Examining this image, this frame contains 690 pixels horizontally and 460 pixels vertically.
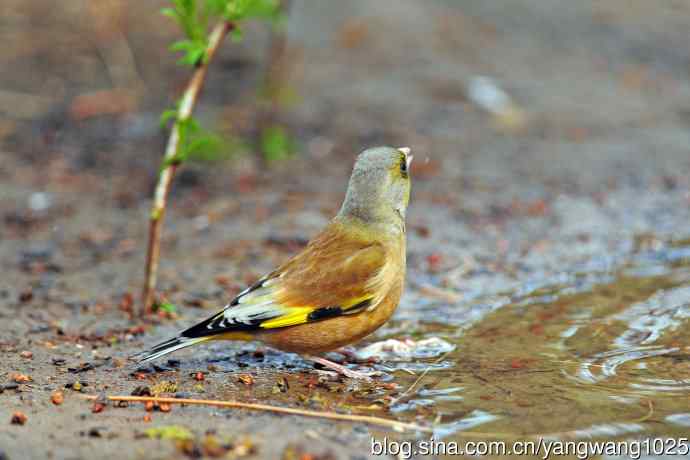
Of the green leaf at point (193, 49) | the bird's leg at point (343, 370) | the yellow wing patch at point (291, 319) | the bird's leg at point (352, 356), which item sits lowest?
the bird's leg at point (352, 356)

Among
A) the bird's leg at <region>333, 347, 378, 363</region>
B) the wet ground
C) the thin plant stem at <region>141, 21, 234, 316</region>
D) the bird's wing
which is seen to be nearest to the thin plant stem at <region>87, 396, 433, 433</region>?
the wet ground

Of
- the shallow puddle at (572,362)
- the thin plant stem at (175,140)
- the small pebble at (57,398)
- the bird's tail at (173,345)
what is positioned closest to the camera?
the shallow puddle at (572,362)

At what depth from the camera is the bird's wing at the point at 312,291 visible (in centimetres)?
500

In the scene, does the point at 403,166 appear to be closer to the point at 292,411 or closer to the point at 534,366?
the point at 534,366

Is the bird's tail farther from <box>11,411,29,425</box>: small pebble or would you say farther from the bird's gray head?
the bird's gray head

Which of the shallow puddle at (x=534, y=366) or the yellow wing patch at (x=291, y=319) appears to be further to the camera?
the yellow wing patch at (x=291, y=319)

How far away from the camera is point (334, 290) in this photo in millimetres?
5199

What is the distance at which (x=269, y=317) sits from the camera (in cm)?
504

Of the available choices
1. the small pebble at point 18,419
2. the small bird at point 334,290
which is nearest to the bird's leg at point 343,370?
the small bird at point 334,290

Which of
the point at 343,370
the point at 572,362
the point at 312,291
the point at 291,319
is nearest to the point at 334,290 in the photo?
the point at 312,291

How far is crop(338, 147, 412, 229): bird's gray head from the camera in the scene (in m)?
5.54

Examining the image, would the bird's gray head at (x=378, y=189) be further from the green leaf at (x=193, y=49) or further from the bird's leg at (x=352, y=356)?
the green leaf at (x=193, y=49)

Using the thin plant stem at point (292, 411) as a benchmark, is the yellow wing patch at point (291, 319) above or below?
above

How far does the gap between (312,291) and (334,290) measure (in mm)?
122
